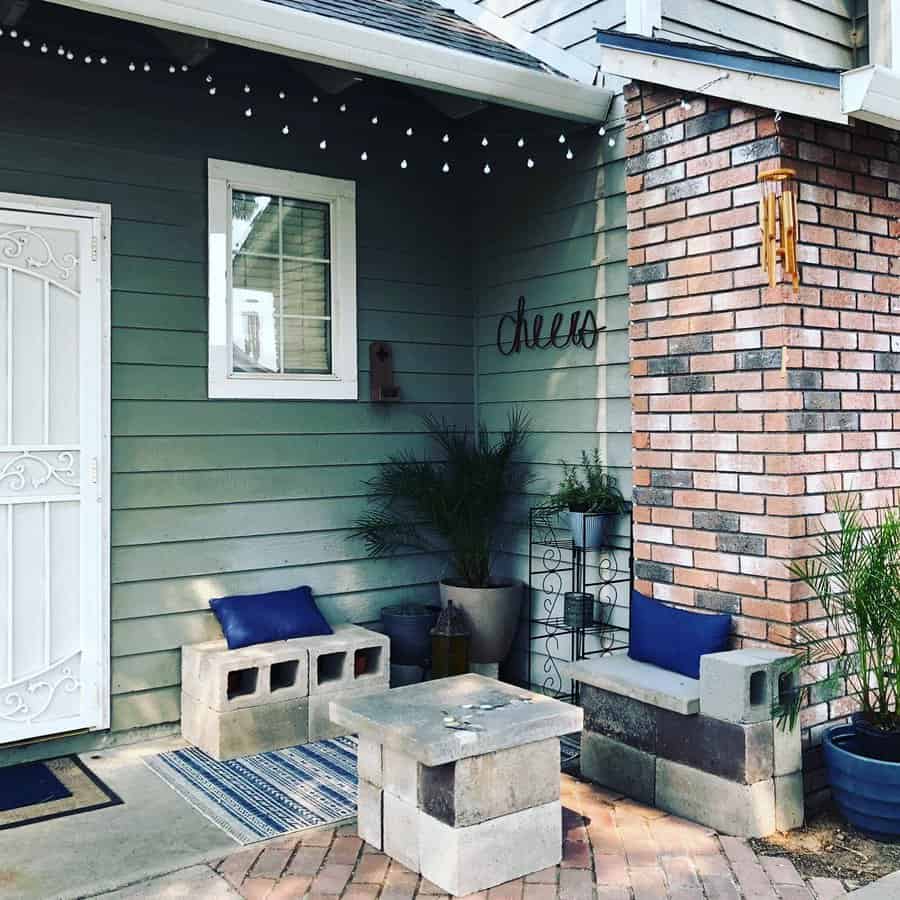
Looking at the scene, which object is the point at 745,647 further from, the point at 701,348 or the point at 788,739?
the point at 701,348

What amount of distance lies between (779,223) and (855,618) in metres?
1.26

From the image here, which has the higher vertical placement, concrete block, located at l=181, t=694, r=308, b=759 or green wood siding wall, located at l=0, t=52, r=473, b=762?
green wood siding wall, located at l=0, t=52, r=473, b=762

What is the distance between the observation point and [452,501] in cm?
462

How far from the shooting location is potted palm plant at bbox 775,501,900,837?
302cm

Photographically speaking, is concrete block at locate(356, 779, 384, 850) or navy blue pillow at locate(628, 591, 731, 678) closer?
concrete block at locate(356, 779, 384, 850)

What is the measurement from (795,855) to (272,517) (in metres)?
2.46

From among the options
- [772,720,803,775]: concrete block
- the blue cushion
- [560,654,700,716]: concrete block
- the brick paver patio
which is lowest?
the brick paver patio

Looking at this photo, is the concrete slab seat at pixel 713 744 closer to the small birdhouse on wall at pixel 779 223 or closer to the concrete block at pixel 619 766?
the concrete block at pixel 619 766

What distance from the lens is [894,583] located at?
10.2ft

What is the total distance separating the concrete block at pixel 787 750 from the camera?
310 centimetres

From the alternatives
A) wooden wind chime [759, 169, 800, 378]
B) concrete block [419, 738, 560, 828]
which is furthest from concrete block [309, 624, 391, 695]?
wooden wind chime [759, 169, 800, 378]

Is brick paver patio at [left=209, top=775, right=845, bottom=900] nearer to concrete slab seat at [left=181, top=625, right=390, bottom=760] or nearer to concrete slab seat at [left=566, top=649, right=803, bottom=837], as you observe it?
concrete slab seat at [left=566, top=649, right=803, bottom=837]

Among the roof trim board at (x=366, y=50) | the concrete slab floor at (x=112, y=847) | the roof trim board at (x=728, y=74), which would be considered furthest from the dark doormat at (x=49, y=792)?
the roof trim board at (x=728, y=74)

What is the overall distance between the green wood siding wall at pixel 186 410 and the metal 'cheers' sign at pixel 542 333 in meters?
0.49
